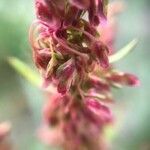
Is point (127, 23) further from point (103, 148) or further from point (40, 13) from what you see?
point (40, 13)

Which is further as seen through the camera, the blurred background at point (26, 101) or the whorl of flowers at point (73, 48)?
the blurred background at point (26, 101)

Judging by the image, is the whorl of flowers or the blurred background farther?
the blurred background

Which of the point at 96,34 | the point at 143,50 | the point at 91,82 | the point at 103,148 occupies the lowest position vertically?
the point at 143,50

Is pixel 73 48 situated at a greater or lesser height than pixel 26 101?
greater

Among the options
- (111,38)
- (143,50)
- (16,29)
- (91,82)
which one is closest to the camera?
(91,82)

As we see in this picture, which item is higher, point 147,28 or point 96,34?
point 96,34

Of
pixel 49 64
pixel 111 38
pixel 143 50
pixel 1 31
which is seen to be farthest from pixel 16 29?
pixel 49 64

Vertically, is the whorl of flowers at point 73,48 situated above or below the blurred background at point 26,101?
above

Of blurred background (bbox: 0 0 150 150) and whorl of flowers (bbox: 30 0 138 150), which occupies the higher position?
whorl of flowers (bbox: 30 0 138 150)
